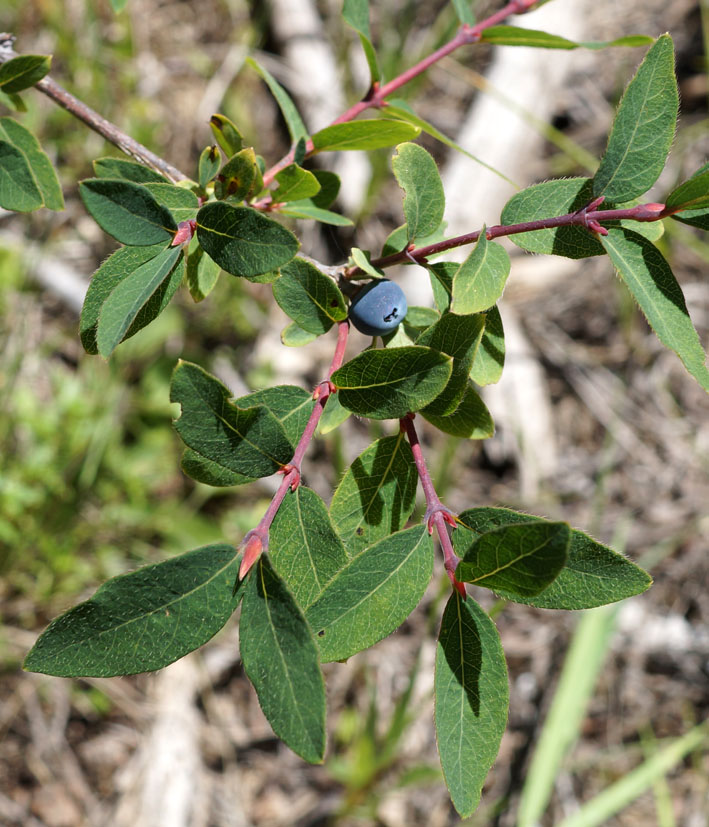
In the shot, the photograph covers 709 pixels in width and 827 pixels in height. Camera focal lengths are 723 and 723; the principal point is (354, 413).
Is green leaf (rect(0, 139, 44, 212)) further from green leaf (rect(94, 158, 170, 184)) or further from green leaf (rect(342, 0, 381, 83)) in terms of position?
green leaf (rect(342, 0, 381, 83))

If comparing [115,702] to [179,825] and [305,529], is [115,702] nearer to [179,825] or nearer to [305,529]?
[179,825]

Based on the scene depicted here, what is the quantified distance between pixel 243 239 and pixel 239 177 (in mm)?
183

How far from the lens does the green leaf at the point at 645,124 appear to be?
71 cm

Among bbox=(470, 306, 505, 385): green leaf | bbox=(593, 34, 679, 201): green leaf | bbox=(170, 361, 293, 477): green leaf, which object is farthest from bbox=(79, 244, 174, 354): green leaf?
bbox=(593, 34, 679, 201): green leaf

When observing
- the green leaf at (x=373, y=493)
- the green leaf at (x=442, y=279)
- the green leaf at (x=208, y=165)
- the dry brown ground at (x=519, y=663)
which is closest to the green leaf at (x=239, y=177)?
the green leaf at (x=208, y=165)

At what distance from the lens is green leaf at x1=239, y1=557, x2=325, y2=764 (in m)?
0.58

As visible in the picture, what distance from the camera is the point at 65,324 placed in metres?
2.98

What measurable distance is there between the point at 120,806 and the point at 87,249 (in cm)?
217

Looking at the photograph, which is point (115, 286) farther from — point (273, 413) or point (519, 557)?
point (519, 557)

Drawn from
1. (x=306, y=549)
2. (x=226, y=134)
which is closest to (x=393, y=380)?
(x=306, y=549)

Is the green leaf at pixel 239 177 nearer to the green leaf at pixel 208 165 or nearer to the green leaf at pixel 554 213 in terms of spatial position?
the green leaf at pixel 208 165

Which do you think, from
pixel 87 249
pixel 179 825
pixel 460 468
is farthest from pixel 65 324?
pixel 179 825

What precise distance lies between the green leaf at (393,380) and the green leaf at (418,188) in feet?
0.61

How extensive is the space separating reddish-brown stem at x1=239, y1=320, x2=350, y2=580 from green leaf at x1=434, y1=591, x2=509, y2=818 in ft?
0.65
